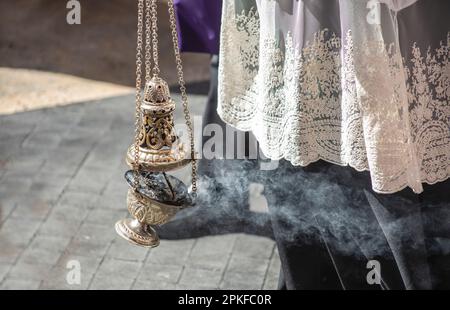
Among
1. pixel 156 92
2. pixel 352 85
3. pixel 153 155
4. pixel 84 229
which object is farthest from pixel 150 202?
pixel 84 229

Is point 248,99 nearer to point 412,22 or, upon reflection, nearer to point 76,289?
point 412,22

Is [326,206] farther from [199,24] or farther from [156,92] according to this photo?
[156,92]

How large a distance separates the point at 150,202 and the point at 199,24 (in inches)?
31.5

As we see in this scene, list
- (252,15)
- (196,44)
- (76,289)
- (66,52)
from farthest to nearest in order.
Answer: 1. (66,52)
2. (76,289)
3. (196,44)
4. (252,15)

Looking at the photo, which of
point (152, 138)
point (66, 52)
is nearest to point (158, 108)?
point (152, 138)

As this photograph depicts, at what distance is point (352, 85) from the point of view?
2.46 metres

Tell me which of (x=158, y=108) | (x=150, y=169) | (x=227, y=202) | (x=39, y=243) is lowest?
(x=39, y=243)

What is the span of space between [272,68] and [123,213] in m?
1.94

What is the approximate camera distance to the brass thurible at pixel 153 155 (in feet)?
8.02

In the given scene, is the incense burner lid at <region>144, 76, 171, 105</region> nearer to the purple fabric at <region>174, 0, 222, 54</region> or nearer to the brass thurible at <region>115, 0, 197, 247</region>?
the brass thurible at <region>115, 0, 197, 247</region>

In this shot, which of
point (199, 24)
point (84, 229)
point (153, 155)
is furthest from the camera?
point (84, 229)

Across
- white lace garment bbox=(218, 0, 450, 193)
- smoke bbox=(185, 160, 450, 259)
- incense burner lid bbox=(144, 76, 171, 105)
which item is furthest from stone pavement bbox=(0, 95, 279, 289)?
incense burner lid bbox=(144, 76, 171, 105)

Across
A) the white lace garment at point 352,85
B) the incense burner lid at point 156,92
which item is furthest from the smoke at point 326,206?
the incense burner lid at point 156,92

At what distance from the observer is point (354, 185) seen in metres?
2.94
